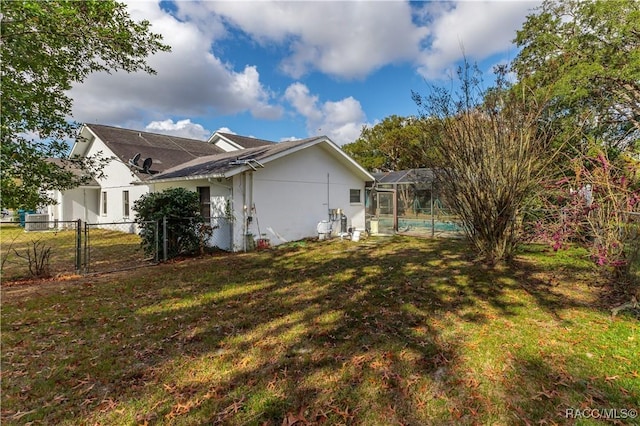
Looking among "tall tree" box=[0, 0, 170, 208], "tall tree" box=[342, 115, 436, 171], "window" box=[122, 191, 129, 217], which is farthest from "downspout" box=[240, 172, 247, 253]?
"tall tree" box=[342, 115, 436, 171]

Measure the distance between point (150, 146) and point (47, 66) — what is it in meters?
13.6

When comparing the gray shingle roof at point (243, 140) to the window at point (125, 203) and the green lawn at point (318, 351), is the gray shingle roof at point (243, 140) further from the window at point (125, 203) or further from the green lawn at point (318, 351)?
the green lawn at point (318, 351)

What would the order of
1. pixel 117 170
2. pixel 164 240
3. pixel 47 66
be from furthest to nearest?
1. pixel 117 170
2. pixel 164 240
3. pixel 47 66

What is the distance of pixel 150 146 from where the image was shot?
59.3ft

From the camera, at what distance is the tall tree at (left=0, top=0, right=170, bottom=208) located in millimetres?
4668

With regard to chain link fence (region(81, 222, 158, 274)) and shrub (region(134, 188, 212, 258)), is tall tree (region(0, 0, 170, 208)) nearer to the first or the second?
chain link fence (region(81, 222, 158, 274))

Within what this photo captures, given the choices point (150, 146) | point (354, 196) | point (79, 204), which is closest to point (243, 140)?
point (150, 146)

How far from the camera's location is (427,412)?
8.30 feet

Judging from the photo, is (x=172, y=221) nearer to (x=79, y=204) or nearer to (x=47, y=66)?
(x=47, y=66)

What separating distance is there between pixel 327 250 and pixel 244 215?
10.3 feet

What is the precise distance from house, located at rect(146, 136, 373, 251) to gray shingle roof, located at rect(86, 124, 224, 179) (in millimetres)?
3111

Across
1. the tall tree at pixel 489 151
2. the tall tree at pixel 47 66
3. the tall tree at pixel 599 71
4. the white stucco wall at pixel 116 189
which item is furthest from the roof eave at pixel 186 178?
the tall tree at pixel 599 71

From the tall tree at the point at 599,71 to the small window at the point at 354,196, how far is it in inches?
316

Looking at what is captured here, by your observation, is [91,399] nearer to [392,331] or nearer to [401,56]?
[392,331]
